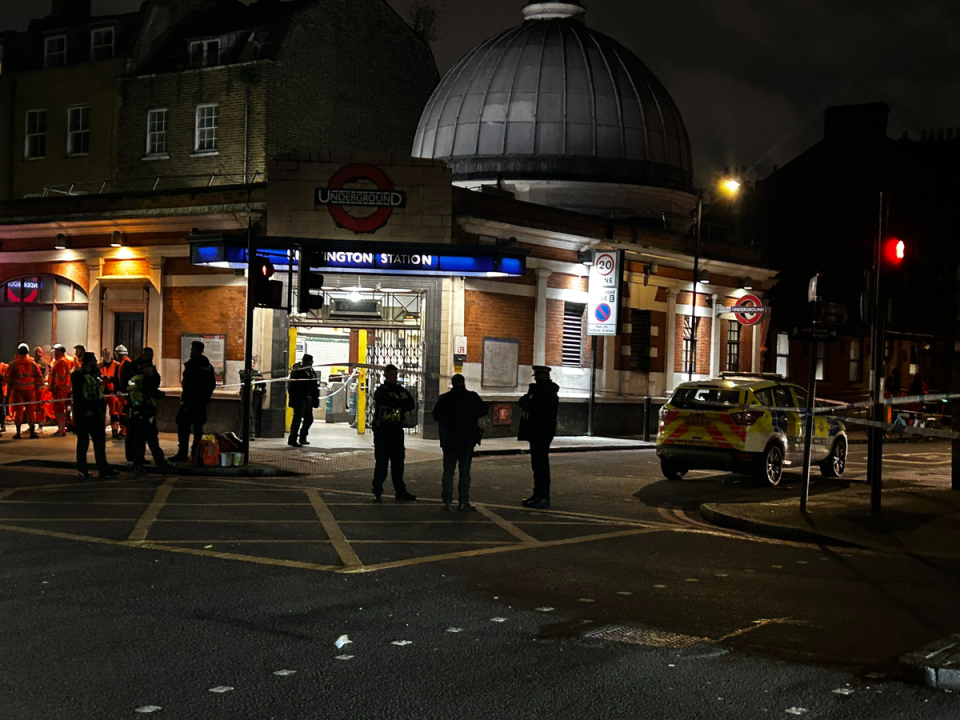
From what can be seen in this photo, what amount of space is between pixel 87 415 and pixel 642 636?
11.5 m

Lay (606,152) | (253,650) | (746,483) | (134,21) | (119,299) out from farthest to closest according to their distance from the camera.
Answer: (134,21) < (606,152) < (119,299) < (746,483) < (253,650)

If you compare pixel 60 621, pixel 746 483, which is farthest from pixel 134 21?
pixel 60 621

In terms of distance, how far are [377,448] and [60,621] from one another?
7.54 m

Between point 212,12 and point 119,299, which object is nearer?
point 119,299

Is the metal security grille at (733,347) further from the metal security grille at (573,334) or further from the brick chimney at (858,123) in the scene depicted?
the brick chimney at (858,123)

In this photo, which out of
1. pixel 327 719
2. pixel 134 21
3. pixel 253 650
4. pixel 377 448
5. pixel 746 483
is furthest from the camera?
pixel 134 21

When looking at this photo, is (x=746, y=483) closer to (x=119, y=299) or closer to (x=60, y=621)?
(x=60, y=621)

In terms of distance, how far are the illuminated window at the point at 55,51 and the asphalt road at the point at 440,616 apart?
30366 millimetres

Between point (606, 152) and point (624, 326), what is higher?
point (606, 152)

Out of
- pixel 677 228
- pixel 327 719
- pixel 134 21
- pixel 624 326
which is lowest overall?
pixel 327 719

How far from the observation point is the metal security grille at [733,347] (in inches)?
1449

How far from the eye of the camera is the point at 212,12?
131 ft

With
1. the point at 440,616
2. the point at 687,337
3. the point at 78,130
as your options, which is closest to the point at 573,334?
the point at 687,337

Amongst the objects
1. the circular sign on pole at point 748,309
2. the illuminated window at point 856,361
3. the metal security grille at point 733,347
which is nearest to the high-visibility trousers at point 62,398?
the circular sign on pole at point 748,309
